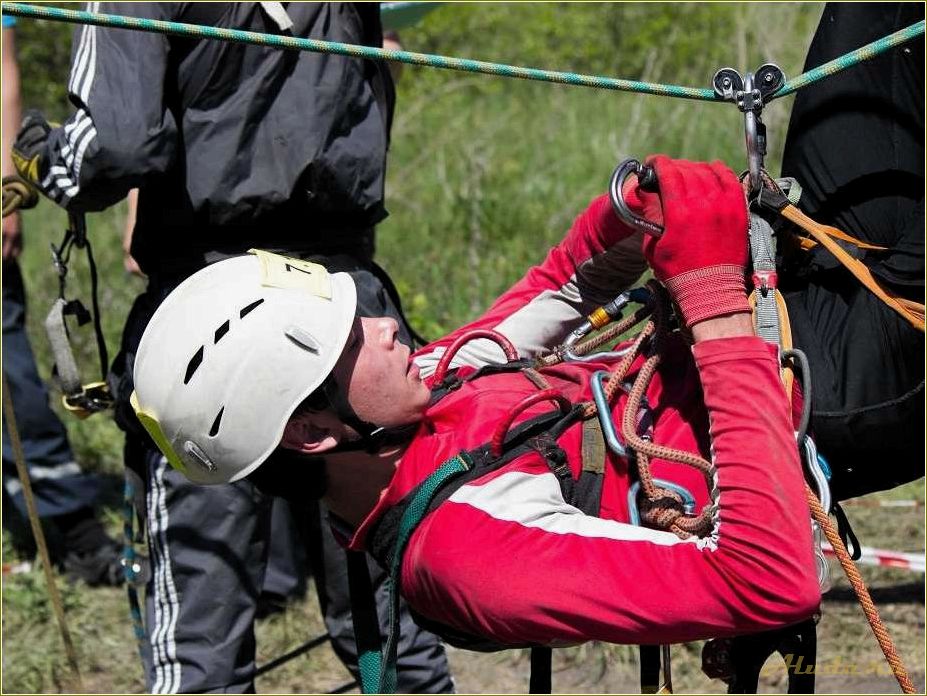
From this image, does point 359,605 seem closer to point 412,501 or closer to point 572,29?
point 412,501

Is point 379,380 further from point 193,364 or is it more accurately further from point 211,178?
point 211,178

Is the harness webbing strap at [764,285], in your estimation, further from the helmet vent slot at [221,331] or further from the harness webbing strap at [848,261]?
the helmet vent slot at [221,331]

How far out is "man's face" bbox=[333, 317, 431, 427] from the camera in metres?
2.20

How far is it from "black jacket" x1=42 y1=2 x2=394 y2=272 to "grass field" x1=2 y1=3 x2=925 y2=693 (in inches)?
60.4

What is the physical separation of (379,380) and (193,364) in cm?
31

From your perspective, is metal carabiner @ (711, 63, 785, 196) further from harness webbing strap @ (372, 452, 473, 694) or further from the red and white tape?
the red and white tape

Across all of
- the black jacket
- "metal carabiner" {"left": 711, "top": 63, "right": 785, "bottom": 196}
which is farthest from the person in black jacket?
"metal carabiner" {"left": 711, "top": 63, "right": 785, "bottom": 196}

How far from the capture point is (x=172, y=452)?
7.47ft

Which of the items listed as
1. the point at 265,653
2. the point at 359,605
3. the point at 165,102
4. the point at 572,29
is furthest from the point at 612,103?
the point at 359,605

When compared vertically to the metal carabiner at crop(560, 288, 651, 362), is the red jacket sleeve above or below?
below

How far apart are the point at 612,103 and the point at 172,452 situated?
19.1 feet

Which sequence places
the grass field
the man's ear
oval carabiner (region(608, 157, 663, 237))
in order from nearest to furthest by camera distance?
1. oval carabiner (region(608, 157, 663, 237))
2. the man's ear
3. the grass field

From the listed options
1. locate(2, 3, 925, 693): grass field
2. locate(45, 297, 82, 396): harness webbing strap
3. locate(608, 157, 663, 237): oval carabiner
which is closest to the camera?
locate(608, 157, 663, 237): oval carabiner

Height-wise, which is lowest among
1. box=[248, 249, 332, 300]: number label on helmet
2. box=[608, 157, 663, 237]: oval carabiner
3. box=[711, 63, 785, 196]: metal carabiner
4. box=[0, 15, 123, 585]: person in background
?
box=[0, 15, 123, 585]: person in background
